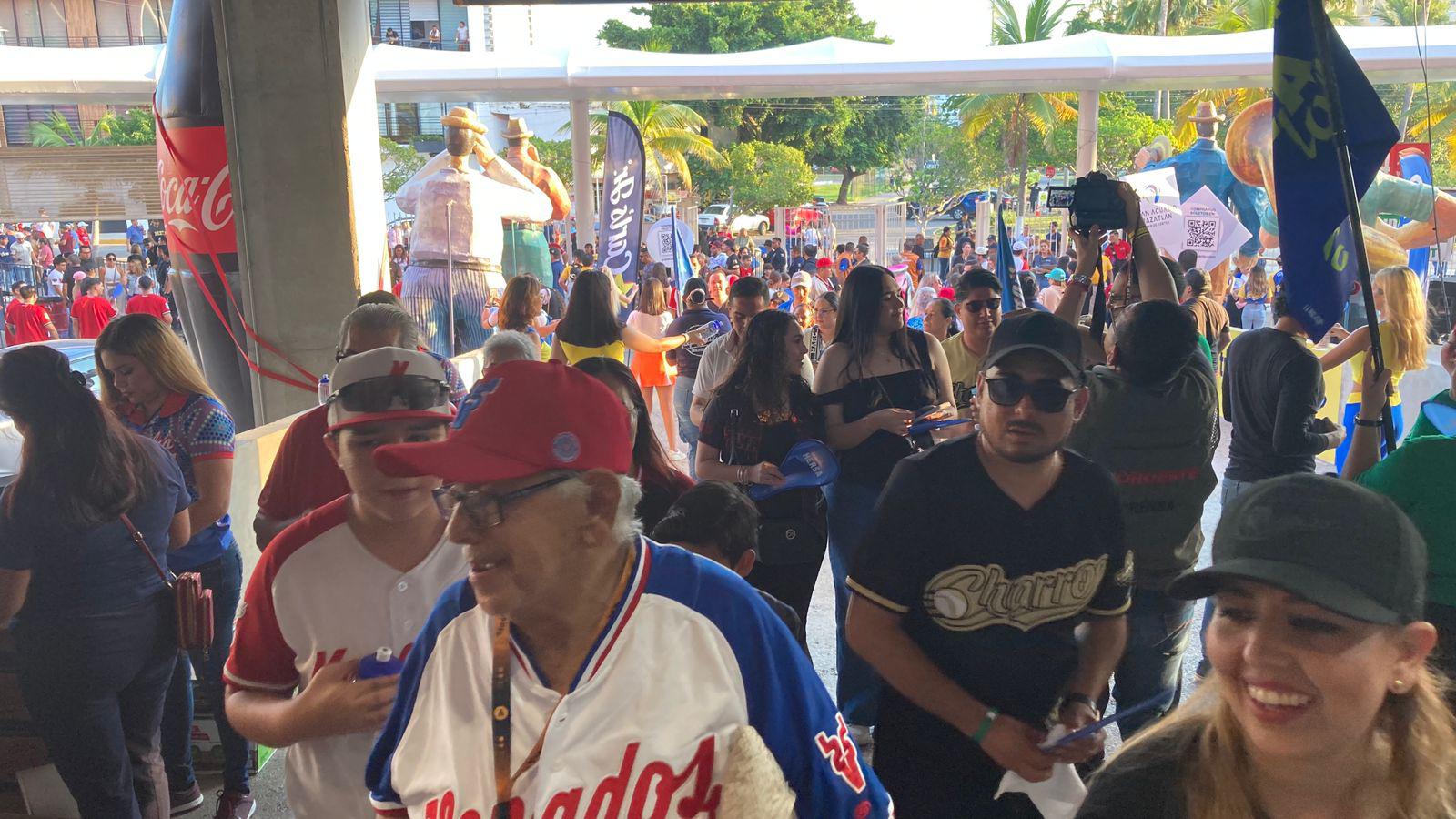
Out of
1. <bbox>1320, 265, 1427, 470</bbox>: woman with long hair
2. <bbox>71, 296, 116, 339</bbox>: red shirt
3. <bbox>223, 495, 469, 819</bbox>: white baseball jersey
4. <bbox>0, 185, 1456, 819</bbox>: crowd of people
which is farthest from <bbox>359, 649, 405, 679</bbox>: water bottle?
<bbox>71, 296, 116, 339</bbox>: red shirt

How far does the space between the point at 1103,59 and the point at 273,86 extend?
40.4ft

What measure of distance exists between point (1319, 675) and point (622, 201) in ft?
34.8

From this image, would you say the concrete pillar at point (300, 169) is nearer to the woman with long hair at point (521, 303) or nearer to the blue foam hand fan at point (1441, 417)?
the woman with long hair at point (521, 303)

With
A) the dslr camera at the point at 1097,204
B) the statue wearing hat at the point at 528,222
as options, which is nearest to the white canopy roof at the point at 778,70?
the statue wearing hat at the point at 528,222

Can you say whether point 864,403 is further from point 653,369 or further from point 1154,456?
point 653,369

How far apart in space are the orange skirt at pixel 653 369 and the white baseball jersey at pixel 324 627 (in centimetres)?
699

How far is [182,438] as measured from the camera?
12.9 ft

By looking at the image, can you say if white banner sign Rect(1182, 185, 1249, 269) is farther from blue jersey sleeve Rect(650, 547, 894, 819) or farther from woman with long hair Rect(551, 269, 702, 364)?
blue jersey sleeve Rect(650, 547, 894, 819)

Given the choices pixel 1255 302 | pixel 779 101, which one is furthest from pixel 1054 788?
pixel 779 101

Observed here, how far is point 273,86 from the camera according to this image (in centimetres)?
657

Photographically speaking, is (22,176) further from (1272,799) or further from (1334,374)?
(1272,799)

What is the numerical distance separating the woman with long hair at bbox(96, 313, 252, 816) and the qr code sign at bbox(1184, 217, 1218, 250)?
10237 millimetres

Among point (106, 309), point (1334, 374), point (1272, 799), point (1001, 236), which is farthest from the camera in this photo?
point (106, 309)

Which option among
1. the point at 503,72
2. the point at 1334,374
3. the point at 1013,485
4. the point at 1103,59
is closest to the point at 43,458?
the point at 1013,485
